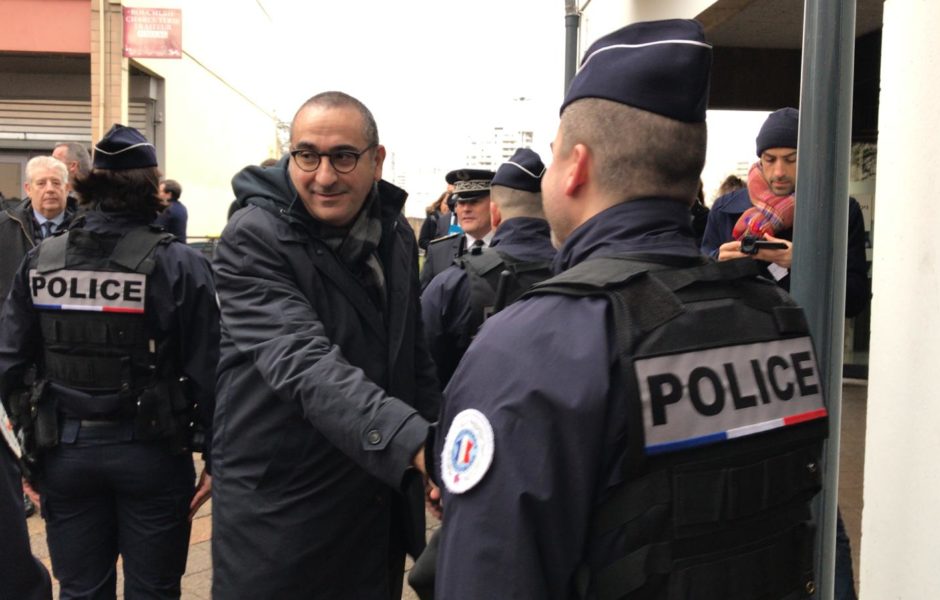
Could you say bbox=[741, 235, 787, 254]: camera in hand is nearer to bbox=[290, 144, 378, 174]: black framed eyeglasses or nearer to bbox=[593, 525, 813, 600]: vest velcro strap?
bbox=[290, 144, 378, 174]: black framed eyeglasses

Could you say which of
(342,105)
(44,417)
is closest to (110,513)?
(44,417)

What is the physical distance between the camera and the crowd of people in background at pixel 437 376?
1370 mm

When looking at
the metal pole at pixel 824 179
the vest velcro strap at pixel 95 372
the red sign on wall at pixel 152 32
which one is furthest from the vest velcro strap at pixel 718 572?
the red sign on wall at pixel 152 32

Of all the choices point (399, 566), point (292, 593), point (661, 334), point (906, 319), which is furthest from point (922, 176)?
point (292, 593)

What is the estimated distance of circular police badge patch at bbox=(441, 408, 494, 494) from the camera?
1.35 metres

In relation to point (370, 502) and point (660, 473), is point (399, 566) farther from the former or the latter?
point (660, 473)

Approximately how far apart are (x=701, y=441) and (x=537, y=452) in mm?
295

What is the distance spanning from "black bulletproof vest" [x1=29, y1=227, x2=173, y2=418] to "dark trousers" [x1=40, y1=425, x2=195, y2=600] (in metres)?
0.14

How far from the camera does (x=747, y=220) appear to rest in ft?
10.9

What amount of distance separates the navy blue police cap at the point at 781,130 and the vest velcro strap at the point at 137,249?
7.90 feet

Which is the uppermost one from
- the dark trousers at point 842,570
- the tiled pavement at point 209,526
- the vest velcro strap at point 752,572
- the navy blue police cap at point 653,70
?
the navy blue police cap at point 653,70

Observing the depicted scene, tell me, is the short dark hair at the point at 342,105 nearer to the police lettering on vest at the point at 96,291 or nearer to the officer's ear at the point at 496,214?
the police lettering on vest at the point at 96,291

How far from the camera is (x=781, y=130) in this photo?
340cm

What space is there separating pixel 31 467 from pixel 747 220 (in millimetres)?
2881
